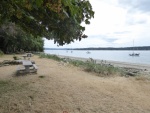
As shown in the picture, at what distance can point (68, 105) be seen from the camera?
262 inches

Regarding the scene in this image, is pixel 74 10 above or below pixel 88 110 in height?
above

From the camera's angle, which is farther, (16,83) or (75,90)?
(16,83)

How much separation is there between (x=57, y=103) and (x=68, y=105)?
33 centimetres

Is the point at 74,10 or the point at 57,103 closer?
the point at 74,10

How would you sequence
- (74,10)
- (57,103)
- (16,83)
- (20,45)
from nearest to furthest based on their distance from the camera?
(74,10)
(57,103)
(16,83)
(20,45)

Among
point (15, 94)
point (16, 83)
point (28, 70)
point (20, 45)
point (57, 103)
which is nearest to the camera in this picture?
point (57, 103)

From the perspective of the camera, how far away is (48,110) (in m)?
6.30

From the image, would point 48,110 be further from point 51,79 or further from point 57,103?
point 51,79

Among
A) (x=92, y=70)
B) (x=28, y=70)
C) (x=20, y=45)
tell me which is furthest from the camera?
(x=20, y=45)

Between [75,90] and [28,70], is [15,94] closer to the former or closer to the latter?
[75,90]

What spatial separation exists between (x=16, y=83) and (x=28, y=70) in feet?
7.25

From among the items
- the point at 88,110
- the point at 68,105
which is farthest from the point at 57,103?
the point at 88,110

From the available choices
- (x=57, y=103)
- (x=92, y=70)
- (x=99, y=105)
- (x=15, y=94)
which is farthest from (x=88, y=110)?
(x=92, y=70)

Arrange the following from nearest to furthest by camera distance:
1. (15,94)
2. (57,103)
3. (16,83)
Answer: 1. (57,103)
2. (15,94)
3. (16,83)
